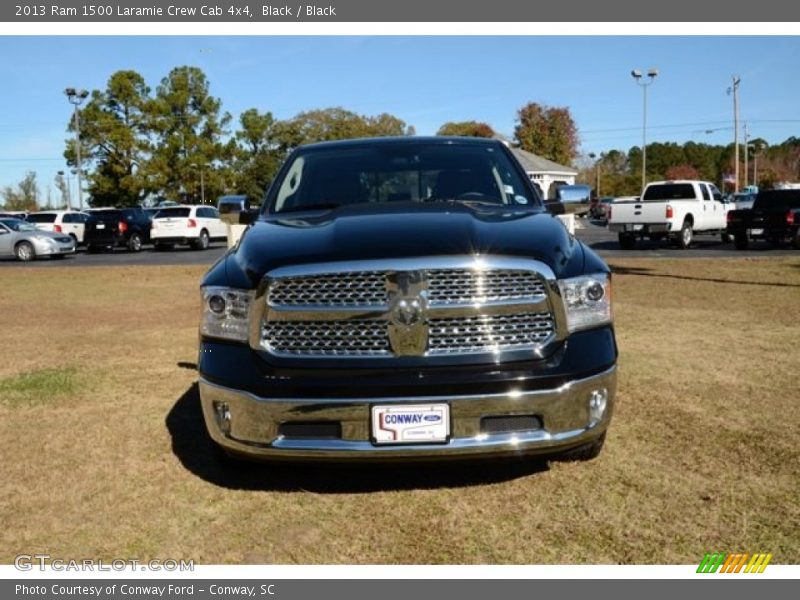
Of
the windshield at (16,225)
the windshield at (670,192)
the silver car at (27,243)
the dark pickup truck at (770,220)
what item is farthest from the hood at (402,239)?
the windshield at (16,225)

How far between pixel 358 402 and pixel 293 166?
2.38 metres

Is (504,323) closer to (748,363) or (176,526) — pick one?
(176,526)

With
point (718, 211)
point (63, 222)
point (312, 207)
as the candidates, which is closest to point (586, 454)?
point (312, 207)

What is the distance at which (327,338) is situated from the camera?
325 centimetres

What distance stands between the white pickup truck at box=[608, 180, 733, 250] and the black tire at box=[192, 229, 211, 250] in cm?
1493

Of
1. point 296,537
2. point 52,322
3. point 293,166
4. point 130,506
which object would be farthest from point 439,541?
point 52,322

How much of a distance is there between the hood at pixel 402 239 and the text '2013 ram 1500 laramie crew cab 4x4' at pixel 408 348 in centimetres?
1

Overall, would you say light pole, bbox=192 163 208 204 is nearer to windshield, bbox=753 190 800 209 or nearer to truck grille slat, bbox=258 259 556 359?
windshield, bbox=753 190 800 209

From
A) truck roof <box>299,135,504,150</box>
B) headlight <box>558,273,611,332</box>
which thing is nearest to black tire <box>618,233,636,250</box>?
truck roof <box>299,135,504,150</box>

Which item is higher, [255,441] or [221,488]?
[255,441]

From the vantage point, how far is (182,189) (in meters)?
50.1

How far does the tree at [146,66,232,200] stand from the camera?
48469mm

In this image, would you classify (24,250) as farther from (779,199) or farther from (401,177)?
(401,177)

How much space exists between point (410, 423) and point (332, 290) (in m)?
0.66
